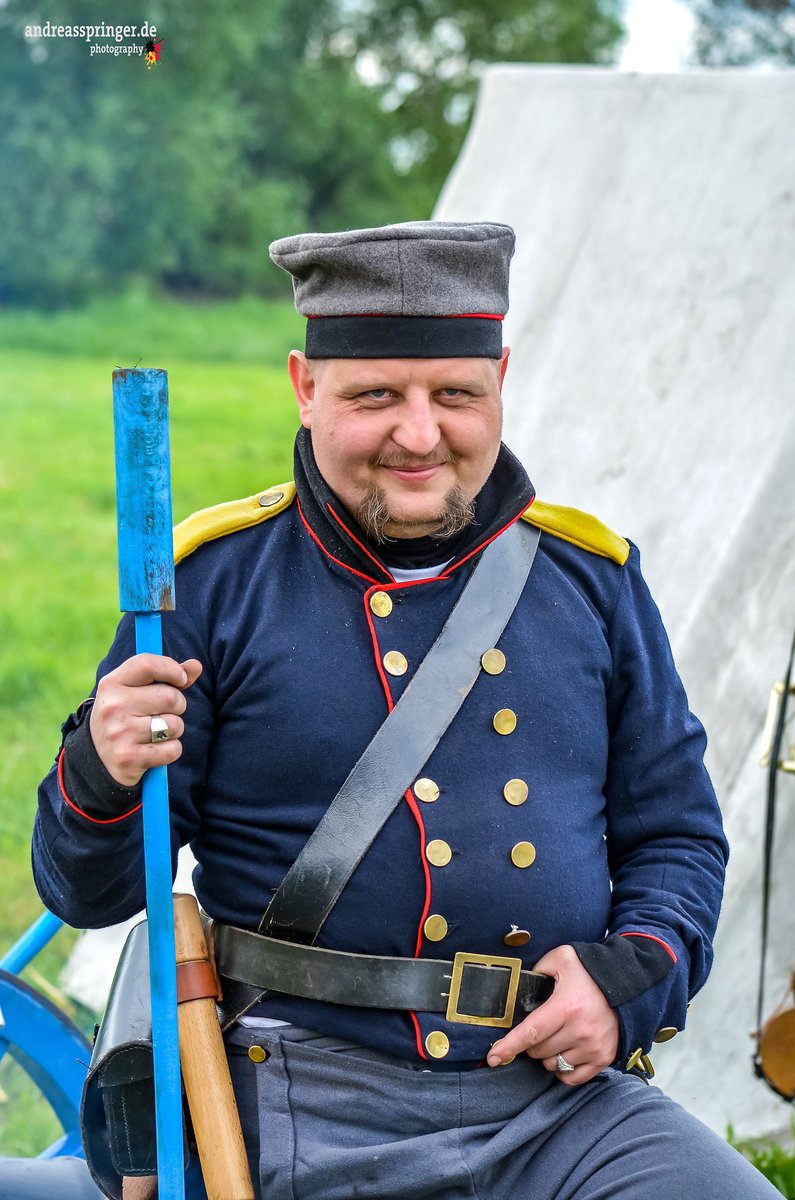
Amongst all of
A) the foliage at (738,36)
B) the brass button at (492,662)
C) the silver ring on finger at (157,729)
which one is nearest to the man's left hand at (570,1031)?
the brass button at (492,662)

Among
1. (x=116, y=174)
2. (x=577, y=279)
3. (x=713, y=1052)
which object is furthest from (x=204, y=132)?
(x=713, y=1052)

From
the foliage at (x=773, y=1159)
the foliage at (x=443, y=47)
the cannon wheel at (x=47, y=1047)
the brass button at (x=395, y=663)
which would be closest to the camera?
the brass button at (x=395, y=663)

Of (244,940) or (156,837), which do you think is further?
(244,940)

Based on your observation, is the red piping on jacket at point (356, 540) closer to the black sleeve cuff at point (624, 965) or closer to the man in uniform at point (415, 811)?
the man in uniform at point (415, 811)

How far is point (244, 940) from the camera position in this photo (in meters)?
2.11

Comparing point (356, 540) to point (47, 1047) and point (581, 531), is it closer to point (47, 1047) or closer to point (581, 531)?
point (581, 531)

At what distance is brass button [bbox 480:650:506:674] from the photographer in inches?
84.7

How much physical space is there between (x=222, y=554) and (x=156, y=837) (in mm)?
518

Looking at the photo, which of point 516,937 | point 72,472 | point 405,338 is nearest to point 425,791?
point 516,937

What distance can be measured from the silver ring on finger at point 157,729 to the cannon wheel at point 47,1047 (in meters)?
0.91

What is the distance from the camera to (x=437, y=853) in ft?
6.76

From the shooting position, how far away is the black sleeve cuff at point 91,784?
1.89 metres

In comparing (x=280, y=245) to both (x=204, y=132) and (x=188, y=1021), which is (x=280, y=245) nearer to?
(x=188, y=1021)

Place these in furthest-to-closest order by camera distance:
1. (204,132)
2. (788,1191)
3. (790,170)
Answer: (204,132) → (790,170) → (788,1191)
